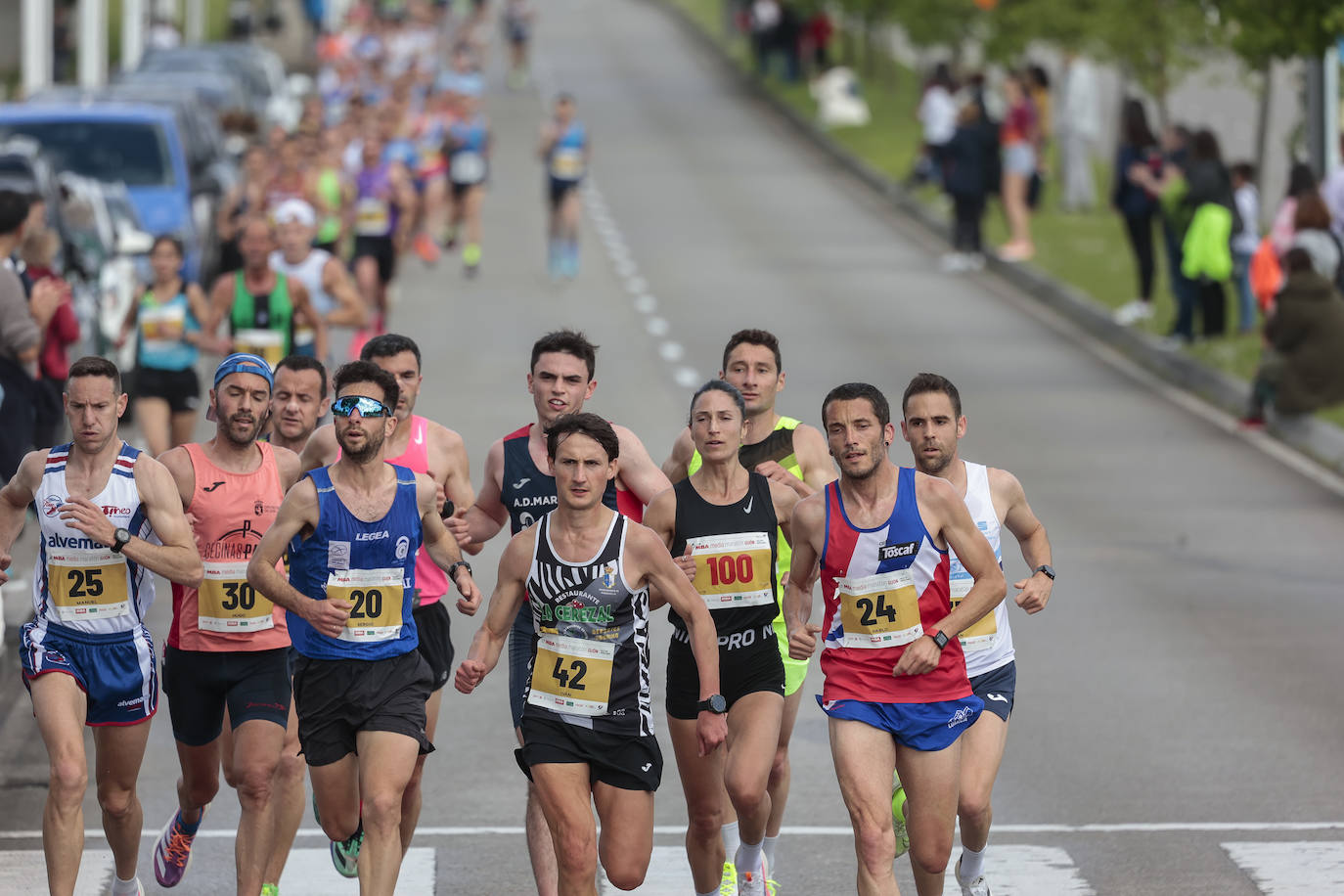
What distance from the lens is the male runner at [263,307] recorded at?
14.0m

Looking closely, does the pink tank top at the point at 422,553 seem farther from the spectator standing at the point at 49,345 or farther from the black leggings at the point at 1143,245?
the black leggings at the point at 1143,245

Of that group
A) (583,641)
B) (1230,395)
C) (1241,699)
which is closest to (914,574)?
(583,641)

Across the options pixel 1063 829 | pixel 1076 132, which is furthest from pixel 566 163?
pixel 1063 829

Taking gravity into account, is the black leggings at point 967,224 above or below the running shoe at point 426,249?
above

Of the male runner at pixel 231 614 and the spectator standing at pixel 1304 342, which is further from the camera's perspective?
the spectator standing at pixel 1304 342

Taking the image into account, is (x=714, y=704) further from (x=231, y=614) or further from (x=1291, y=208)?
(x=1291, y=208)

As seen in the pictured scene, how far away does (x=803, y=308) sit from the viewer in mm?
27781

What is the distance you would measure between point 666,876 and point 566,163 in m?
19.0

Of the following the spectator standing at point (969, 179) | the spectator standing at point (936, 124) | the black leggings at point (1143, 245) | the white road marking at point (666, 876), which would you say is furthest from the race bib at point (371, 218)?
the spectator standing at point (936, 124)

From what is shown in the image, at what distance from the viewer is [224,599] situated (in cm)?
891

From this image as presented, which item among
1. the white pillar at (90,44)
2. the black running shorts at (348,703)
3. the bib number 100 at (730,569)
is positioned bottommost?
the white pillar at (90,44)

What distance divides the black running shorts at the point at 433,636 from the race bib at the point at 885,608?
1897 millimetres

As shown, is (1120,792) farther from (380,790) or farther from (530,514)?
(380,790)

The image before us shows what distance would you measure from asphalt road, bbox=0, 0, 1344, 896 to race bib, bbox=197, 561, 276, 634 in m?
→ 1.21
